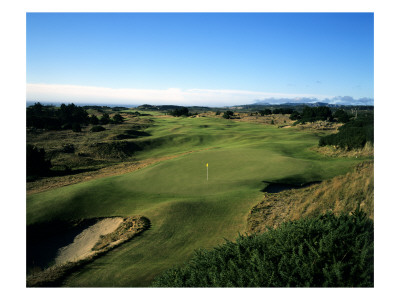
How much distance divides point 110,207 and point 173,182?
3682 millimetres

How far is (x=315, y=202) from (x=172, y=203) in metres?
5.22

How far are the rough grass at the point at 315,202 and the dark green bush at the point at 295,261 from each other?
3.55 feet

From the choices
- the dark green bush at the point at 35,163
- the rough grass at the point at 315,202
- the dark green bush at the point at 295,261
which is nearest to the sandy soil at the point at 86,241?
the dark green bush at the point at 295,261

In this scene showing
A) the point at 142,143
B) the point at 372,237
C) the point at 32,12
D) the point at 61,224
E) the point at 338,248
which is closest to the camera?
the point at 338,248

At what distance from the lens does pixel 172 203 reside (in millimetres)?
10156

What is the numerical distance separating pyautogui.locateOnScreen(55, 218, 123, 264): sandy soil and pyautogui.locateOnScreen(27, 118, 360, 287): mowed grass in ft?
2.19

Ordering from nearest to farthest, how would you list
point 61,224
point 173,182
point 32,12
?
1. point 32,12
2. point 61,224
3. point 173,182

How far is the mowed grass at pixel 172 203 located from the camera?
676cm

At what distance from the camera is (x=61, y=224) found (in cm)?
996

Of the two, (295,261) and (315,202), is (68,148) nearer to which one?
(315,202)

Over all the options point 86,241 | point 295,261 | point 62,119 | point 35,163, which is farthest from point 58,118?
point 295,261

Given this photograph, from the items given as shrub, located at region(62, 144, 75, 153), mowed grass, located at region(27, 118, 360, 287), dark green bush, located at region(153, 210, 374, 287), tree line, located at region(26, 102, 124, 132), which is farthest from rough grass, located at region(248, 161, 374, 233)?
tree line, located at region(26, 102, 124, 132)
